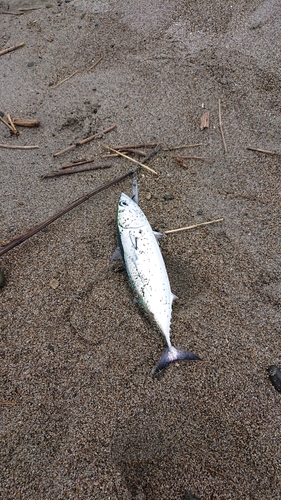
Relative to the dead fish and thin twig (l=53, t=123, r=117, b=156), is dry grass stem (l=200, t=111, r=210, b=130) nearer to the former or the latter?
thin twig (l=53, t=123, r=117, b=156)

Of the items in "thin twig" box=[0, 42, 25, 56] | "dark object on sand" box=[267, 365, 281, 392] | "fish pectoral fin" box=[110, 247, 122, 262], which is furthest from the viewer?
"thin twig" box=[0, 42, 25, 56]

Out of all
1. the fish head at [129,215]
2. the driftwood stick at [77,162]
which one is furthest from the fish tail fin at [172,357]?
the driftwood stick at [77,162]

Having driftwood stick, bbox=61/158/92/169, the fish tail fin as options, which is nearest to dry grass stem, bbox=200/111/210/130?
driftwood stick, bbox=61/158/92/169

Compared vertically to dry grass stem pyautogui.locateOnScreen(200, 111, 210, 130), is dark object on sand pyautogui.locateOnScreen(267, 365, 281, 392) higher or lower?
lower

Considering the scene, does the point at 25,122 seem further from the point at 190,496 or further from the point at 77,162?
the point at 190,496

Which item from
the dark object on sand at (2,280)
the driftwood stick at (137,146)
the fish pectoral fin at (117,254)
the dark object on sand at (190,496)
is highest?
the driftwood stick at (137,146)

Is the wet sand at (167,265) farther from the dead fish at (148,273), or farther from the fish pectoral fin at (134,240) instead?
the fish pectoral fin at (134,240)

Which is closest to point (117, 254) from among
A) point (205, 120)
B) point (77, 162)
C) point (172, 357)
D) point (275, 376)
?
point (172, 357)
